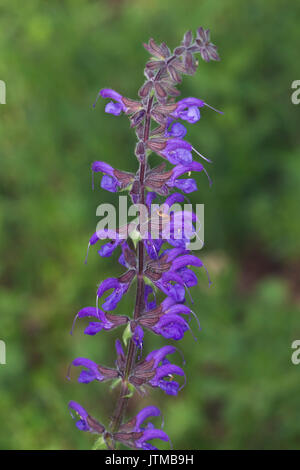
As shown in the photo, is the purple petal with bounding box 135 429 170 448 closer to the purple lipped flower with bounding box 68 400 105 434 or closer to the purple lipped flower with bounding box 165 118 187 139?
the purple lipped flower with bounding box 68 400 105 434

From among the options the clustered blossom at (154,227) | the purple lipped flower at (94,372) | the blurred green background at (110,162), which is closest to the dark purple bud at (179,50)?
the clustered blossom at (154,227)

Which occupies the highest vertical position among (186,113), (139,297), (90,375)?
(186,113)

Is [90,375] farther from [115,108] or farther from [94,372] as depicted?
[115,108]

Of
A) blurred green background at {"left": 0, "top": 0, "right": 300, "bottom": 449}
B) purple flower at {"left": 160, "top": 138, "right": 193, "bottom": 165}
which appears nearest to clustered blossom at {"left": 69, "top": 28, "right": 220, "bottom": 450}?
Answer: purple flower at {"left": 160, "top": 138, "right": 193, "bottom": 165}

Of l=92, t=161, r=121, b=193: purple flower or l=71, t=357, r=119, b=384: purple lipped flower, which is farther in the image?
l=71, t=357, r=119, b=384: purple lipped flower

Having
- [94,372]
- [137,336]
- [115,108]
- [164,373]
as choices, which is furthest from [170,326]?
[115,108]

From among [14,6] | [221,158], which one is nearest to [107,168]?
[221,158]

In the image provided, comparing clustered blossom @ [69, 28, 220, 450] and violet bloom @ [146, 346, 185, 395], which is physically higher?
clustered blossom @ [69, 28, 220, 450]
